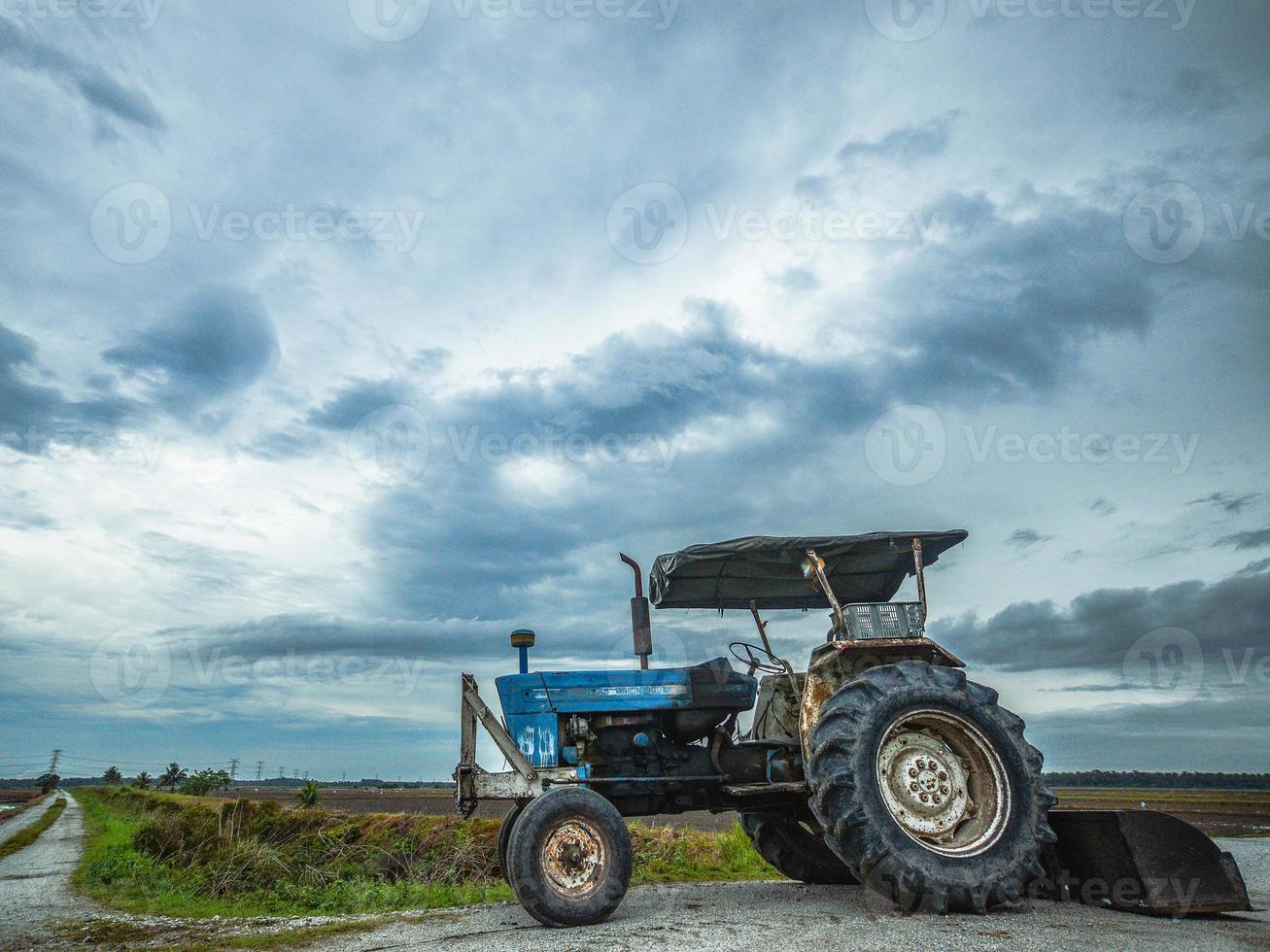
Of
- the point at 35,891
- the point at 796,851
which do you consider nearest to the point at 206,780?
the point at 35,891

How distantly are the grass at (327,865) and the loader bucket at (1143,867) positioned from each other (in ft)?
14.0

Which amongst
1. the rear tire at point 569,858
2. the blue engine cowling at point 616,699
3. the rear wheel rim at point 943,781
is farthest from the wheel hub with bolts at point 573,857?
the rear wheel rim at point 943,781

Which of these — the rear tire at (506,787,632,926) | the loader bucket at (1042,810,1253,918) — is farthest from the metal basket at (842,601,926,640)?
the rear tire at (506,787,632,926)

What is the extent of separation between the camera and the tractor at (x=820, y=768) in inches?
221

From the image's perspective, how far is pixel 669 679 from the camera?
7086 mm

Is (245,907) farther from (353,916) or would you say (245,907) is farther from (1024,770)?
(1024,770)

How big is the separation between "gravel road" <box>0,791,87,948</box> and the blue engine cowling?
4079mm

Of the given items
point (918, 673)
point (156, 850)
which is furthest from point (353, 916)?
point (156, 850)

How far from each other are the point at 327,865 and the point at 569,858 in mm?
6731

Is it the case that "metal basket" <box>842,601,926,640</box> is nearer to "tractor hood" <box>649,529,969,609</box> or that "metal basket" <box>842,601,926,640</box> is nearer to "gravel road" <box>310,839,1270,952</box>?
"tractor hood" <box>649,529,969,609</box>

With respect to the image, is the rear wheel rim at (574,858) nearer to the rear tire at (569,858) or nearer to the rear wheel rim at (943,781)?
the rear tire at (569,858)

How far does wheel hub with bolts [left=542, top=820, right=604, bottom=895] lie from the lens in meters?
5.68

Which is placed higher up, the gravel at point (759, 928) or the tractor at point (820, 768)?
the tractor at point (820, 768)

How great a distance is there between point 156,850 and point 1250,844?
753 inches
